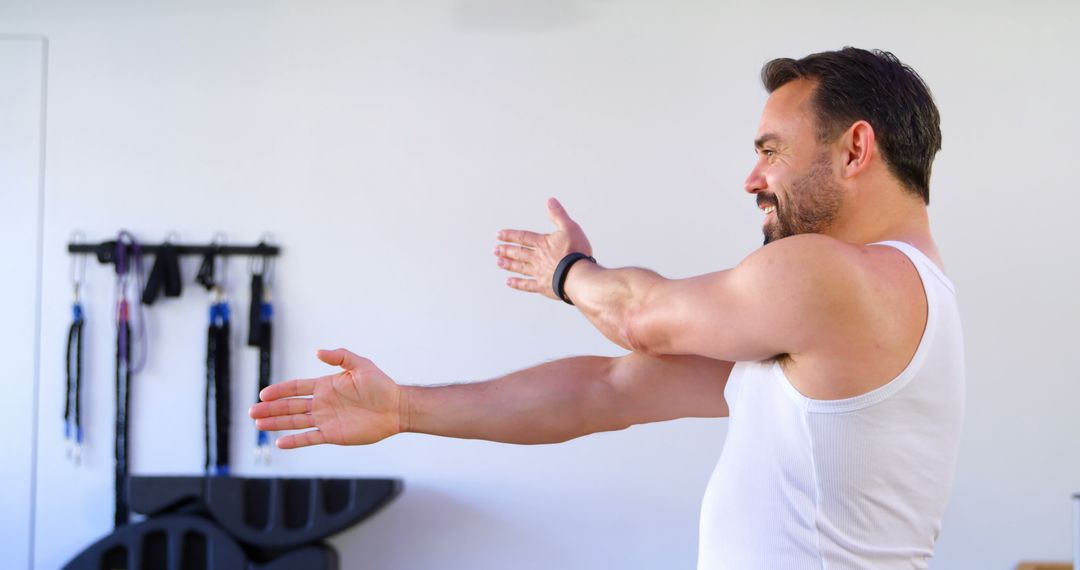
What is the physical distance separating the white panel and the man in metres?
2.75

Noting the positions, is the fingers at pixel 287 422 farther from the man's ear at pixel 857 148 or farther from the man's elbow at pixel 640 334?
the man's ear at pixel 857 148

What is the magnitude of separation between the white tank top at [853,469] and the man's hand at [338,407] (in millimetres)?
638

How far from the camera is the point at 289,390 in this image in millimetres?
1791

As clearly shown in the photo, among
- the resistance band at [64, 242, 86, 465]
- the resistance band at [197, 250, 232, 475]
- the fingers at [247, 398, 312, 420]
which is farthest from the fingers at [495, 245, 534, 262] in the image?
the resistance band at [64, 242, 86, 465]

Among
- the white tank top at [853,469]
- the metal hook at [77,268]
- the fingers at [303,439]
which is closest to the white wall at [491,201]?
the metal hook at [77,268]

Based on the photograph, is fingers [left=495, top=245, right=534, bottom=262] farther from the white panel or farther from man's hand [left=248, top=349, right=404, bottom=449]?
the white panel

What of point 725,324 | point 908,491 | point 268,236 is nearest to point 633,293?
point 725,324

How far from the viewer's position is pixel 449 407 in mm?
1896

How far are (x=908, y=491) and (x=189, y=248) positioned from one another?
3231mm

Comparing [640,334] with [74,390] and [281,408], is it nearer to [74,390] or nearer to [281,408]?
[281,408]

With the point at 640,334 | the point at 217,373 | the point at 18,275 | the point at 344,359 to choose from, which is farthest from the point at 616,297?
the point at 18,275

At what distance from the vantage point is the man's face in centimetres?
168

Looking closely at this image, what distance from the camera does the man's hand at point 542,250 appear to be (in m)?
1.85

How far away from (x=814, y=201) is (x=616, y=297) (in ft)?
1.20
